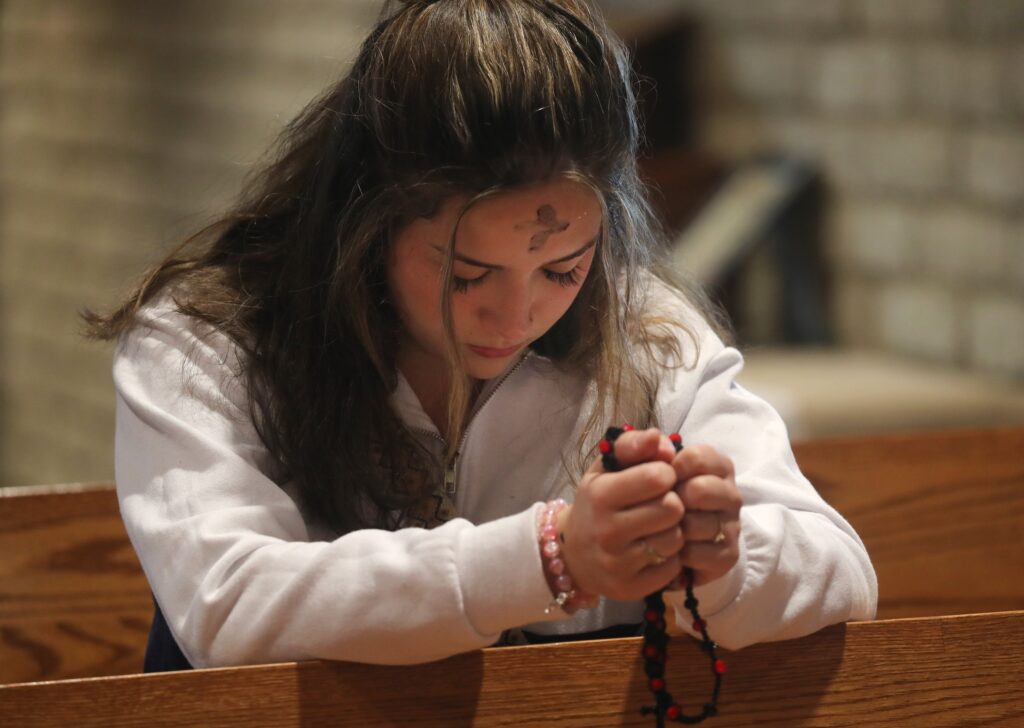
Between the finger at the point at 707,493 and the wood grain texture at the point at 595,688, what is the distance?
0.11 m

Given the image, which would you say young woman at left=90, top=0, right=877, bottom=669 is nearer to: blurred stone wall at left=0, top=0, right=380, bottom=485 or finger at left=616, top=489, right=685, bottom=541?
finger at left=616, top=489, right=685, bottom=541

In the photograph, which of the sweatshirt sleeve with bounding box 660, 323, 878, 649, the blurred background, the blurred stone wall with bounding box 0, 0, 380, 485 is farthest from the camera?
the blurred stone wall with bounding box 0, 0, 380, 485

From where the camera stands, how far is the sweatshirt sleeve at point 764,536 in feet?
3.18

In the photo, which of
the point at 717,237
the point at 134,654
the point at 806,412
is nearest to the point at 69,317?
the point at 717,237

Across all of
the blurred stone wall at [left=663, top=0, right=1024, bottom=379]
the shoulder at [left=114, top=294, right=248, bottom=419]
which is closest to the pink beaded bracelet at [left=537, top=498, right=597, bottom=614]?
the shoulder at [left=114, top=294, right=248, bottom=419]

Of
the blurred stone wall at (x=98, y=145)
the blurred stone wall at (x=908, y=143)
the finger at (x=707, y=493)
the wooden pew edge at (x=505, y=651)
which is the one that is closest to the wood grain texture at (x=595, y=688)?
the wooden pew edge at (x=505, y=651)

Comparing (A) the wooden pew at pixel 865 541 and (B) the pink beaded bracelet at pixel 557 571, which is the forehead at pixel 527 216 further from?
(A) the wooden pew at pixel 865 541

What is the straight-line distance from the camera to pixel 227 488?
1.06 m

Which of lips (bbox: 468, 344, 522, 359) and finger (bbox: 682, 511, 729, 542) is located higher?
lips (bbox: 468, 344, 522, 359)

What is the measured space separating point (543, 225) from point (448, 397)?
0.21 m

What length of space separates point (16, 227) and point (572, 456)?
5313mm

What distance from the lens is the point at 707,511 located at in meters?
0.90

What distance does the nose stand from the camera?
1073mm

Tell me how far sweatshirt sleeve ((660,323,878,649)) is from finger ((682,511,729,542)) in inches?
2.7
